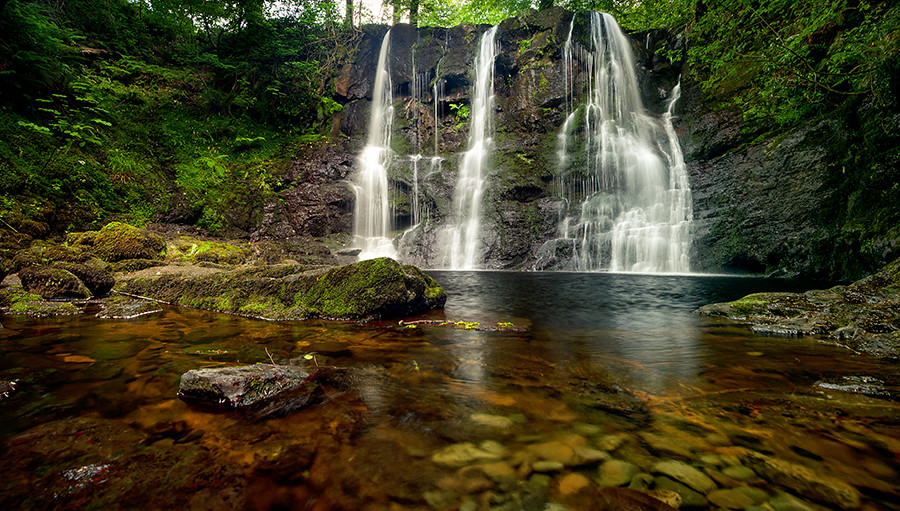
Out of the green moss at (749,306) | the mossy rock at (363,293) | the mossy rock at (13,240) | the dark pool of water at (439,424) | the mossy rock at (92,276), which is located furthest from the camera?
the mossy rock at (13,240)

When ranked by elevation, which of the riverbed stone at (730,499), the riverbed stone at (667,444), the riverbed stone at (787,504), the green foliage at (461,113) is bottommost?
the riverbed stone at (667,444)

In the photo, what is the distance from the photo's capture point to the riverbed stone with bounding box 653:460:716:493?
4.47ft

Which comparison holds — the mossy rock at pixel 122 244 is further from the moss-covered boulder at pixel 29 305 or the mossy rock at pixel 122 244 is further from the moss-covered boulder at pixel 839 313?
the moss-covered boulder at pixel 839 313

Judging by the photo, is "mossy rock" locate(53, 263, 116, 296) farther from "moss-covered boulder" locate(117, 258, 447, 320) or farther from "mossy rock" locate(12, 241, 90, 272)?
"moss-covered boulder" locate(117, 258, 447, 320)

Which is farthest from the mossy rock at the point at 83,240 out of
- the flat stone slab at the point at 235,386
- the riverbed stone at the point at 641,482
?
the riverbed stone at the point at 641,482

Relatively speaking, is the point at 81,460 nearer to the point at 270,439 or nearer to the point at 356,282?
the point at 270,439

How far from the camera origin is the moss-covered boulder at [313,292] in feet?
14.6

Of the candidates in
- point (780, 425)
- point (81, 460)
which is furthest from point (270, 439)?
point (780, 425)

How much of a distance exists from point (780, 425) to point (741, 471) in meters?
0.60

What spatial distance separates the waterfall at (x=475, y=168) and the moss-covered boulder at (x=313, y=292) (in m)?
9.97

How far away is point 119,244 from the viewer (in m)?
7.17

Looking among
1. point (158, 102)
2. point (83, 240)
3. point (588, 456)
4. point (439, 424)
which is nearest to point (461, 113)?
point (158, 102)

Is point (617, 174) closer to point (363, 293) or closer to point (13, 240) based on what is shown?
point (363, 293)

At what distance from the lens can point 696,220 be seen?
A: 1227 cm
